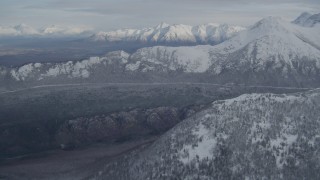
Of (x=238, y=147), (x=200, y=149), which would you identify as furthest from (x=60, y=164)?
(x=238, y=147)

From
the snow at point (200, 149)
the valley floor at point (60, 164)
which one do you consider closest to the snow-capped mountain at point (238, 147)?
the snow at point (200, 149)

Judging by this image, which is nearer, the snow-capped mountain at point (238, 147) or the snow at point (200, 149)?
the snow-capped mountain at point (238, 147)

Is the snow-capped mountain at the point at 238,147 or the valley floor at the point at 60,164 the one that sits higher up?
the snow-capped mountain at the point at 238,147

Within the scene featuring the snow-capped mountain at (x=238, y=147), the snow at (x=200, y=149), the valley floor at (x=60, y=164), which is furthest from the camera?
the valley floor at (x=60, y=164)

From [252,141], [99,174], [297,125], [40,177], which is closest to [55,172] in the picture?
[40,177]

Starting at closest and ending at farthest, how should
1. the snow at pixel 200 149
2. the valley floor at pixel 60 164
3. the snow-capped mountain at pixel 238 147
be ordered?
1. the snow-capped mountain at pixel 238 147
2. the snow at pixel 200 149
3. the valley floor at pixel 60 164

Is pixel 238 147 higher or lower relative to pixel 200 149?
higher

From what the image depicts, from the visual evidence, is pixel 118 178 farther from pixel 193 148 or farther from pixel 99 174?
pixel 193 148

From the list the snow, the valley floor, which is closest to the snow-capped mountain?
the snow

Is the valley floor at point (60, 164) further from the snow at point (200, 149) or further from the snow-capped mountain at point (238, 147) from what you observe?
the snow at point (200, 149)

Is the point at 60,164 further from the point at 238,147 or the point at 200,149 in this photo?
the point at 238,147
